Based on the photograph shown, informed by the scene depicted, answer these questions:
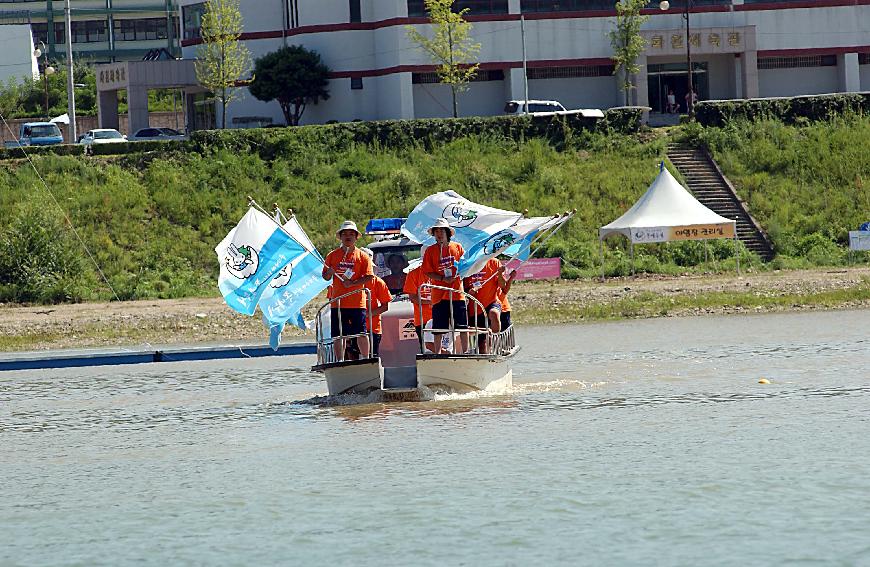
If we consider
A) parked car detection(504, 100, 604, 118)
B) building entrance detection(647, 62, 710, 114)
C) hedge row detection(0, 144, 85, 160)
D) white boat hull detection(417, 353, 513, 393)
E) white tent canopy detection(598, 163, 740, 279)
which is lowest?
white boat hull detection(417, 353, 513, 393)

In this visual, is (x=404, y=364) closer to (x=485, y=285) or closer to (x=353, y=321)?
(x=353, y=321)

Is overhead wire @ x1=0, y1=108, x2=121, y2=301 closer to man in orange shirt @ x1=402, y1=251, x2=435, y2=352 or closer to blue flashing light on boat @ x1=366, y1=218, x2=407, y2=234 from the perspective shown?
blue flashing light on boat @ x1=366, y1=218, x2=407, y2=234

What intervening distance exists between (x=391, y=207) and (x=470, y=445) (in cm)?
3219

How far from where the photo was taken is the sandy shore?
34.9 metres

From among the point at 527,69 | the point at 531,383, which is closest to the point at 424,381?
the point at 531,383

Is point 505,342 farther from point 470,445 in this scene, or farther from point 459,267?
point 470,445

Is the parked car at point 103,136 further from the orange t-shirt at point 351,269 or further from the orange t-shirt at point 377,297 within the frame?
the orange t-shirt at point 377,297

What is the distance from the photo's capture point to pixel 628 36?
62906 millimetres

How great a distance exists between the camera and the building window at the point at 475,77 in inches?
2530

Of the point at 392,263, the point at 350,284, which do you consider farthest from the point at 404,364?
the point at 392,263

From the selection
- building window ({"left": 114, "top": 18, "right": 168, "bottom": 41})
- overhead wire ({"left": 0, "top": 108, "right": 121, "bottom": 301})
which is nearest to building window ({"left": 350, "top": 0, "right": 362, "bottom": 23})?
overhead wire ({"left": 0, "top": 108, "right": 121, "bottom": 301})

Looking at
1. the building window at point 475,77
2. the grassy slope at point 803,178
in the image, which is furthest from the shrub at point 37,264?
the building window at point 475,77

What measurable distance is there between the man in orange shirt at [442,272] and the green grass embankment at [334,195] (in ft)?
79.1

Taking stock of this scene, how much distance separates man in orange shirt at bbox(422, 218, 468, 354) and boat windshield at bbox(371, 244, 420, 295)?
3.25 m
